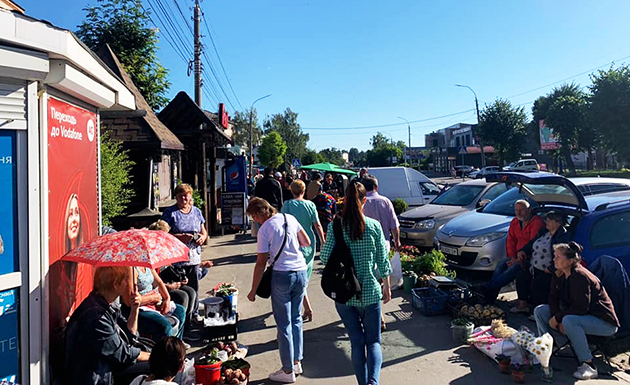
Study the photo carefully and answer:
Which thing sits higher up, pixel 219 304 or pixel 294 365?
pixel 219 304

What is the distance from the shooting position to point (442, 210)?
10547 mm

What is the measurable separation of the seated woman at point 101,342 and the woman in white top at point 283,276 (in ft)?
3.98

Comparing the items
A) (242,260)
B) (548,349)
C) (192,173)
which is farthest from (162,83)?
(548,349)

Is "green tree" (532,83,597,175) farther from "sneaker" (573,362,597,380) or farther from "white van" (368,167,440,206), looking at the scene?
"sneaker" (573,362,597,380)

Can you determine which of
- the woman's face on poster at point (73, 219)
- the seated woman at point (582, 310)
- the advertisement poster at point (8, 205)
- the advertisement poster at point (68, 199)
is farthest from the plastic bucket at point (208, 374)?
the seated woman at point (582, 310)

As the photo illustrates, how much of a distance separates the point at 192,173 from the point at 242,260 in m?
5.01

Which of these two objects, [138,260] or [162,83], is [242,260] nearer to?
[138,260]

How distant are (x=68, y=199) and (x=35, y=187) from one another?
0.59m

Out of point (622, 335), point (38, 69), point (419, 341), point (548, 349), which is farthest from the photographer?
point (419, 341)

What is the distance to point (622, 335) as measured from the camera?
4719mm

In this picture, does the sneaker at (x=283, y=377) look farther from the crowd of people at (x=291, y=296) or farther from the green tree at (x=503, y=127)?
the green tree at (x=503, y=127)

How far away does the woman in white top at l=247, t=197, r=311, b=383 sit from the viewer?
4.24m

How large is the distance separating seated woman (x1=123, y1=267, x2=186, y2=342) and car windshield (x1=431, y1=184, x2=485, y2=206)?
8009 mm

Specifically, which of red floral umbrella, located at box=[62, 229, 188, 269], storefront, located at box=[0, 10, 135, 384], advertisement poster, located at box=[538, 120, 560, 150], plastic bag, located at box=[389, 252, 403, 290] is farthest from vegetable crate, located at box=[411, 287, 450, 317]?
advertisement poster, located at box=[538, 120, 560, 150]
